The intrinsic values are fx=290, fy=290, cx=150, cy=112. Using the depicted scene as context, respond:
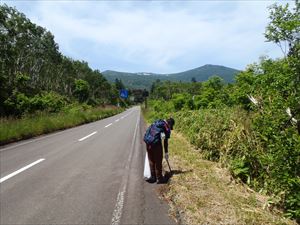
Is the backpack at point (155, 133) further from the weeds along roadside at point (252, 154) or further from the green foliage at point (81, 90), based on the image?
the green foliage at point (81, 90)

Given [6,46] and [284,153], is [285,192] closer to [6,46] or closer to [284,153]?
Answer: [284,153]

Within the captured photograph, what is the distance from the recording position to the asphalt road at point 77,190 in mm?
5137

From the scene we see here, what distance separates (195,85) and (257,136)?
103 meters

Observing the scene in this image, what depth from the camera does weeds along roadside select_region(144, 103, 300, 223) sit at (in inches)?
207

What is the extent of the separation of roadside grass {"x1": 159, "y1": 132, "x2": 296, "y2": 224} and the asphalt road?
37 cm

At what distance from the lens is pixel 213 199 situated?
562 cm

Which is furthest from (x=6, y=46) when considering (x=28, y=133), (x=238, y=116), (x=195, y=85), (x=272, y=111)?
(x=195, y=85)

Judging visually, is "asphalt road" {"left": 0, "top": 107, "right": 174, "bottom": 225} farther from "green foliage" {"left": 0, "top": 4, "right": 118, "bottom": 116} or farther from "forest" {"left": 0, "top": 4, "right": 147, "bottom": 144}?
"green foliage" {"left": 0, "top": 4, "right": 118, "bottom": 116}

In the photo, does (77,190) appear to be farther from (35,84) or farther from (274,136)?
(35,84)

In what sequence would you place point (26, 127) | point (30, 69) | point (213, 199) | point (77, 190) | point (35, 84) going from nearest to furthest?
point (213, 199)
point (77, 190)
point (26, 127)
point (30, 69)
point (35, 84)

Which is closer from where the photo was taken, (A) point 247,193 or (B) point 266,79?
(A) point 247,193

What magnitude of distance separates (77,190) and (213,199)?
10.1ft

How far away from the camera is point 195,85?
362 feet

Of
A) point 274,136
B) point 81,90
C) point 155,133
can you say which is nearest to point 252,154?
point 274,136
